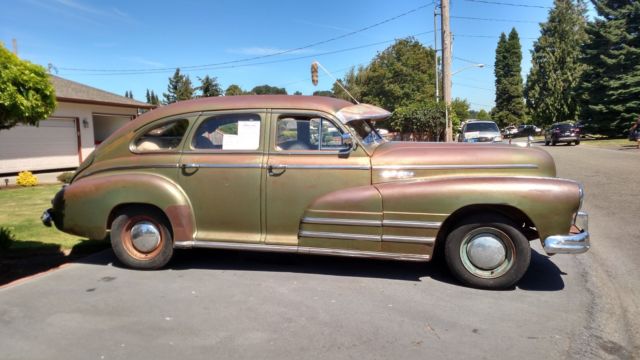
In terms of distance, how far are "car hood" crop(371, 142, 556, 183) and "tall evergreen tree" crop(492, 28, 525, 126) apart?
66083 millimetres

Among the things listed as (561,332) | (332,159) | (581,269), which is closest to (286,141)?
(332,159)

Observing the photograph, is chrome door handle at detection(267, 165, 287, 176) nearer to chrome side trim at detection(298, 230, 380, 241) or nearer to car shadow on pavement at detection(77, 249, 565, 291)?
chrome side trim at detection(298, 230, 380, 241)

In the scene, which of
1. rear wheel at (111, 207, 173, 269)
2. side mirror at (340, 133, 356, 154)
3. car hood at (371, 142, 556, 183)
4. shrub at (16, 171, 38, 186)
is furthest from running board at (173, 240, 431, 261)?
shrub at (16, 171, 38, 186)

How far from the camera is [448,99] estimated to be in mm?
19359

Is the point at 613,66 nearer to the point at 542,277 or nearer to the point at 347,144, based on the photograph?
the point at 542,277

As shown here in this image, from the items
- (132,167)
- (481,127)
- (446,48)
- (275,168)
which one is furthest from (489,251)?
(481,127)

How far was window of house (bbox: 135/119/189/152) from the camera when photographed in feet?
17.5

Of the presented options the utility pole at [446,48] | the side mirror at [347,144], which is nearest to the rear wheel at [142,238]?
the side mirror at [347,144]

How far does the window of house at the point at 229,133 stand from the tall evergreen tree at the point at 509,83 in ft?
219

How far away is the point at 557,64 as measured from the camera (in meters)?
51.9

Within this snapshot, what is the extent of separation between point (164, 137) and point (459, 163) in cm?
326

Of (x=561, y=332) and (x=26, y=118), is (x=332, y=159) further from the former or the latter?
(x=26, y=118)

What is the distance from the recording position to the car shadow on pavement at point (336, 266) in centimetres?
489

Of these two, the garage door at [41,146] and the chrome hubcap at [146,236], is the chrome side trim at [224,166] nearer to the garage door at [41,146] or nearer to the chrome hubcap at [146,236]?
the chrome hubcap at [146,236]
